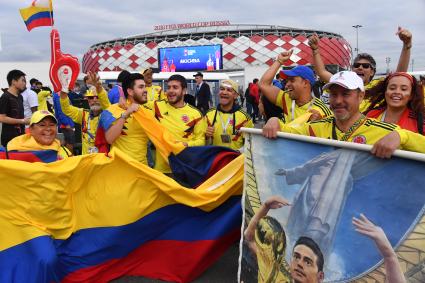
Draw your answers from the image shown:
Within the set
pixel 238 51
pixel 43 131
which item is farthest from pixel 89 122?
pixel 238 51

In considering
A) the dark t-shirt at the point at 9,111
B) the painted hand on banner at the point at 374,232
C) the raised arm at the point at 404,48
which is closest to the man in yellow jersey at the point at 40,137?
the dark t-shirt at the point at 9,111

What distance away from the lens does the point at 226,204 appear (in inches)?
152

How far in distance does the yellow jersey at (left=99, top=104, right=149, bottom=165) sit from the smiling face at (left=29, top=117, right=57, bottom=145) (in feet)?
2.13

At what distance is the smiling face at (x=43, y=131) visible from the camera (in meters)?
3.91

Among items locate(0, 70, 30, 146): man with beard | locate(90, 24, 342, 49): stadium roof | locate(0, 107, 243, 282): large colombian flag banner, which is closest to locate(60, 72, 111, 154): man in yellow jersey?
locate(0, 70, 30, 146): man with beard

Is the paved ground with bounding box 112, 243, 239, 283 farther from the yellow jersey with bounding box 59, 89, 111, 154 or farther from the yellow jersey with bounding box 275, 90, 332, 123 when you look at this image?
the yellow jersey with bounding box 59, 89, 111, 154

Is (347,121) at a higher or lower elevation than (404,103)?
lower

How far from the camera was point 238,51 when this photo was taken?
181 ft

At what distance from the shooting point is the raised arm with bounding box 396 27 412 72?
3.72 metres

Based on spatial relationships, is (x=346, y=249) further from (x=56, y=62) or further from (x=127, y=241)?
(x=56, y=62)

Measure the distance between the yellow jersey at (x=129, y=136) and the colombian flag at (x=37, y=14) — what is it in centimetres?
452

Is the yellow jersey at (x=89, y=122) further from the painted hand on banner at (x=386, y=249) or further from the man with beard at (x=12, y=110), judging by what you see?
the painted hand on banner at (x=386, y=249)

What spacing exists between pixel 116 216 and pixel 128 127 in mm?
1103

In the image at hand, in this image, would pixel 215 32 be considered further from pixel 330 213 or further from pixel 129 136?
pixel 330 213
